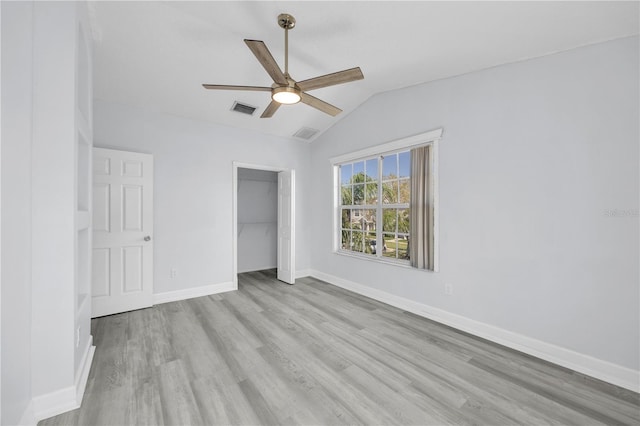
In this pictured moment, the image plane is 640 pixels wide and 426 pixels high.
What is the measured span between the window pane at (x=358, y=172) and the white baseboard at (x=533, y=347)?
6.16 ft

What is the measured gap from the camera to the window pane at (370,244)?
4.28 meters

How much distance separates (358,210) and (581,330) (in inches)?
116

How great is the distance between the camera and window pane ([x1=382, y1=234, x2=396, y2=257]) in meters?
3.95

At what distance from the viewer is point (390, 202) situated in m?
3.99

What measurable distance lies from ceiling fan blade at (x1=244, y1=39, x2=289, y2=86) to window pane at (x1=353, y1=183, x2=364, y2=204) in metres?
2.57

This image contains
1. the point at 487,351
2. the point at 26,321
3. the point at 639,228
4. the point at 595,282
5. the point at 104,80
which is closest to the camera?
the point at 26,321

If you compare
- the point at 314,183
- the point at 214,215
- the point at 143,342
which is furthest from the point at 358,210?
the point at 143,342

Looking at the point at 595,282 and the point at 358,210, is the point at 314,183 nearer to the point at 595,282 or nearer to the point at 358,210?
the point at 358,210

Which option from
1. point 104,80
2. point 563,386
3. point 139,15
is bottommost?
point 563,386

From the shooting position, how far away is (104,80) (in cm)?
312

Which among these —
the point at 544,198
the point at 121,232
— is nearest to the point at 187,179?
the point at 121,232

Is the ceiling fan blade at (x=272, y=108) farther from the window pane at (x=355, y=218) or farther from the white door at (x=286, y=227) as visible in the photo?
the window pane at (x=355, y=218)

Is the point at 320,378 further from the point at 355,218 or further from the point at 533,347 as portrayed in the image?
the point at 355,218

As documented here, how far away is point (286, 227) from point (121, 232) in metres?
2.45
